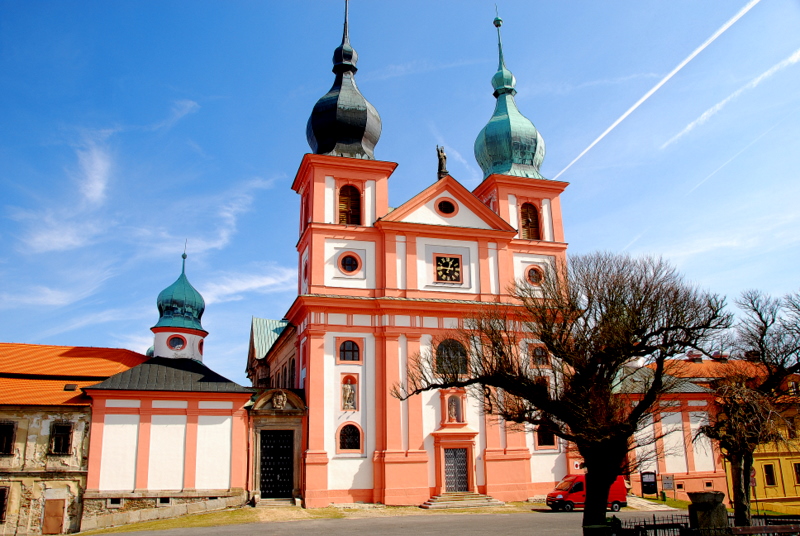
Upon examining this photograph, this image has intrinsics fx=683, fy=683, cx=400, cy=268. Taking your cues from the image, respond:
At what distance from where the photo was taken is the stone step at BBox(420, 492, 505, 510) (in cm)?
2858

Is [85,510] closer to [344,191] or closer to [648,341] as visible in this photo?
[344,191]

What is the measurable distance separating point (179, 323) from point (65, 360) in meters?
7.05

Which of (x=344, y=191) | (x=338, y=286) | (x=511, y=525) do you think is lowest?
(x=511, y=525)

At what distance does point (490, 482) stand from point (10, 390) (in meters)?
21.4

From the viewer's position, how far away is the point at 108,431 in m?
29.0

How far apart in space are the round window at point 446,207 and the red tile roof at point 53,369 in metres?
17.7

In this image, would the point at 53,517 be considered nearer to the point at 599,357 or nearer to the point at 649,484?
the point at 599,357

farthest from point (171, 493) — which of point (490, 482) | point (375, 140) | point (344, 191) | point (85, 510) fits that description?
point (375, 140)

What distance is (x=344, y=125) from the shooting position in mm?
35094

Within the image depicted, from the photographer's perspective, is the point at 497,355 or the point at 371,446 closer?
the point at 497,355

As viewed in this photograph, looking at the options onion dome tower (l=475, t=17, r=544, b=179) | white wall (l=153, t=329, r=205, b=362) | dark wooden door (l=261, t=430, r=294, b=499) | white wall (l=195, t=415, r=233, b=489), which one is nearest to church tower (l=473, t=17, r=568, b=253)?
onion dome tower (l=475, t=17, r=544, b=179)

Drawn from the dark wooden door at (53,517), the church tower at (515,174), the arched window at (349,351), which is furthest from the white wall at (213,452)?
the church tower at (515,174)

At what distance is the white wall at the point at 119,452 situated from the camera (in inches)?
1121

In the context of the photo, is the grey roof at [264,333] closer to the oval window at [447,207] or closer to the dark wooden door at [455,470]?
the oval window at [447,207]
